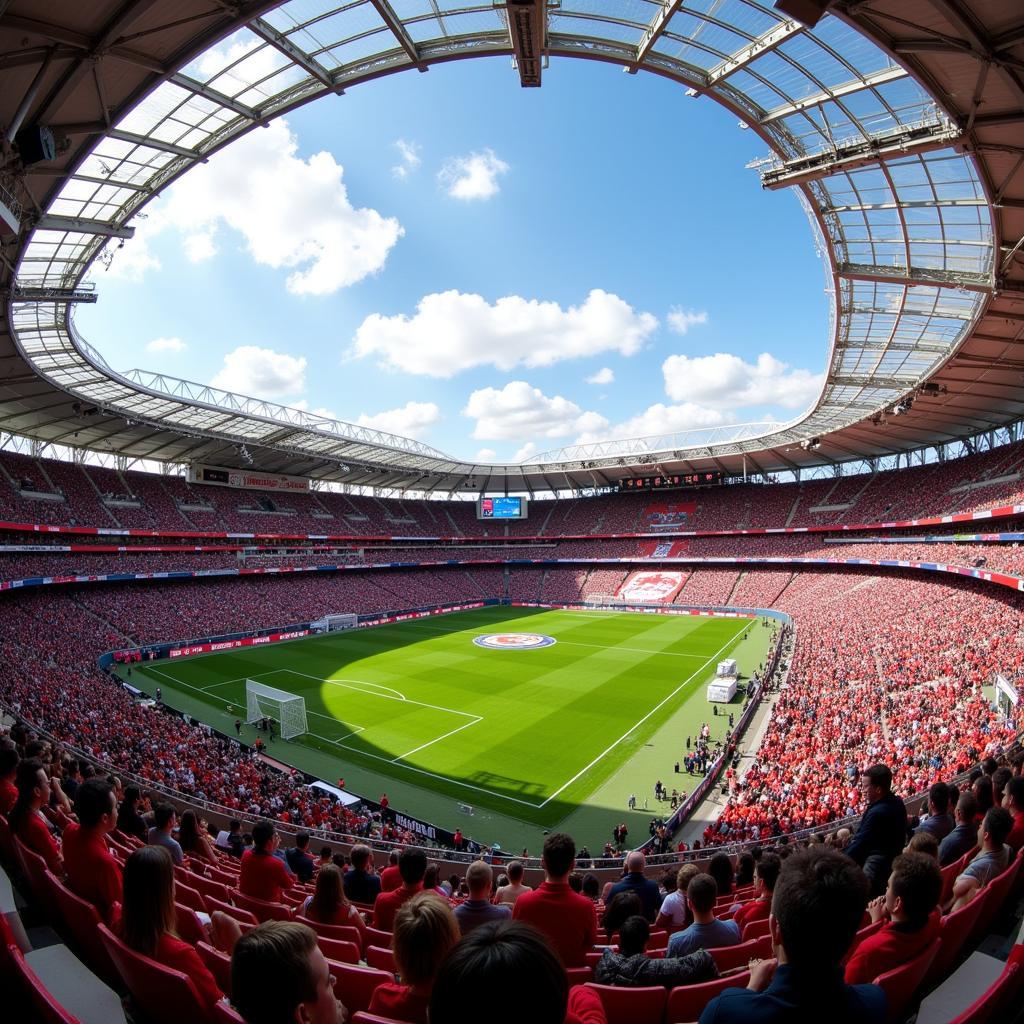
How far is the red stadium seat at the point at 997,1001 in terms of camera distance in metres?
2.88

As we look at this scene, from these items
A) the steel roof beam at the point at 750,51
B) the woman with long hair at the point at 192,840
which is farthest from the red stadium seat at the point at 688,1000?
the steel roof beam at the point at 750,51

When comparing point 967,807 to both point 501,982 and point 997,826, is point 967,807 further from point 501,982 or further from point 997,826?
point 501,982

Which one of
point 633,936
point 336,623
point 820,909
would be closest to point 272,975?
point 820,909

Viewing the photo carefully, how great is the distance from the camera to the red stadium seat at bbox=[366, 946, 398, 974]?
466 centimetres

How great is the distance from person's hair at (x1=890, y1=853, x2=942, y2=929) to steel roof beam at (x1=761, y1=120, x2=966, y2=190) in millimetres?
16011

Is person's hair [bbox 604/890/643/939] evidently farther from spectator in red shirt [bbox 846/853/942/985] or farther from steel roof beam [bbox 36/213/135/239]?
steel roof beam [bbox 36/213/135/239]

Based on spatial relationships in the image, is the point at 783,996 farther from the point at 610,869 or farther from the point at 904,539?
the point at 904,539

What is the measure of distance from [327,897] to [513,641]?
4069cm

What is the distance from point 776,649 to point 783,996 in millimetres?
36749

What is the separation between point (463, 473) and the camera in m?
69.4

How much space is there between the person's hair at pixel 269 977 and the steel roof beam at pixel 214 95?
15.7 metres

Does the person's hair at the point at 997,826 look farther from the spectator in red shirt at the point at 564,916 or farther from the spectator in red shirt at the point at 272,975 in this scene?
the spectator in red shirt at the point at 272,975

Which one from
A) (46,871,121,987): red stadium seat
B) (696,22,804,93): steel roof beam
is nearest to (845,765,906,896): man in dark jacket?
(46,871,121,987): red stadium seat

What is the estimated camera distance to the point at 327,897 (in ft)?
17.5
